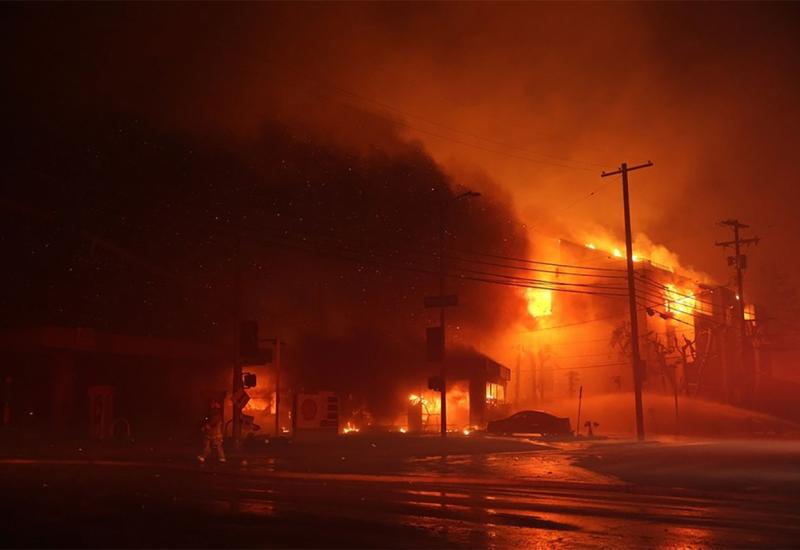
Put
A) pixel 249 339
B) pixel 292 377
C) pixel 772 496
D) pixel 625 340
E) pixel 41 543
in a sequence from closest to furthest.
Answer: pixel 41 543
pixel 772 496
pixel 249 339
pixel 292 377
pixel 625 340

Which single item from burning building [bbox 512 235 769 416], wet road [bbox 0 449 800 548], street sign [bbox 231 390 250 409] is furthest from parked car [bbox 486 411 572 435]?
wet road [bbox 0 449 800 548]

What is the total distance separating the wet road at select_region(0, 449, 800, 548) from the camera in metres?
8.90

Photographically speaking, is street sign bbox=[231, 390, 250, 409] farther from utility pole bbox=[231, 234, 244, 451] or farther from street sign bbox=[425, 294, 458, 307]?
street sign bbox=[425, 294, 458, 307]

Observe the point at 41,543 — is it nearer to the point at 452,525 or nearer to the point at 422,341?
the point at 452,525

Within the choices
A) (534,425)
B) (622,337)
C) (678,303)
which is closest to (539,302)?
(622,337)

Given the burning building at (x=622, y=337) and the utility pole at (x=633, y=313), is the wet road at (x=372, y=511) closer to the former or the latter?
the utility pole at (x=633, y=313)

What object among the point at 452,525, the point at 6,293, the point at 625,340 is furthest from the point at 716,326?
the point at 452,525

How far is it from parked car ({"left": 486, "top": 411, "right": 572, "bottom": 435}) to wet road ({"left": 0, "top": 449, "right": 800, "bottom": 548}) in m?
20.1

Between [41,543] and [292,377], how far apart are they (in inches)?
1367

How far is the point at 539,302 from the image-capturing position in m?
62.3

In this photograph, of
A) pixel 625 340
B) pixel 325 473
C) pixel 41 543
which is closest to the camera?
pixel 41 543

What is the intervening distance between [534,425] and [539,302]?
81.9ft

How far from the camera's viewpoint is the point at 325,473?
727 inches

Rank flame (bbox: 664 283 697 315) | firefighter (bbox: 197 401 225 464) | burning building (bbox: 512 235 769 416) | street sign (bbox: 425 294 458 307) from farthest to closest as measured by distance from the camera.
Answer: flame (bbox: 664 283 697 315) < burning building (bbox: 512 235 769 416) < street sign (bbox: 425 294 458 307) < firefighter (bbox: 197 401 225 464)
